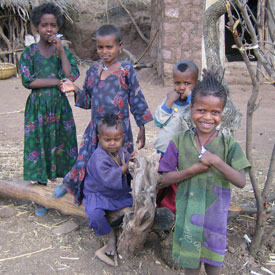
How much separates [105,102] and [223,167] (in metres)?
1.23

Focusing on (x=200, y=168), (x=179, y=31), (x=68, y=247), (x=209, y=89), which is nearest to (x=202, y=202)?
(x=200, y=168)

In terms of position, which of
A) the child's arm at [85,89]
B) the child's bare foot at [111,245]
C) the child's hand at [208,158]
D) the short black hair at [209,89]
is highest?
the short black hair at [209,89]

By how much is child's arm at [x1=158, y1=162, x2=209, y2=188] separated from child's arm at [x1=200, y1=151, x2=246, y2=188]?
0.05 metres

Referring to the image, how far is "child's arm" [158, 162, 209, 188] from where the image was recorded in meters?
2.05

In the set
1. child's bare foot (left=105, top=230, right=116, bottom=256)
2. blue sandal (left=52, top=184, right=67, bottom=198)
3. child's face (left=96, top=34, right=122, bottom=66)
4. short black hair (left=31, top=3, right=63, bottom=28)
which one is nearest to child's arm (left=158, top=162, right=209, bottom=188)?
child's bare foot (left=105, top=230, right=116, bottom=256)

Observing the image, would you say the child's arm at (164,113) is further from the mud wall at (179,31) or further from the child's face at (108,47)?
the mud wall at (179,31)

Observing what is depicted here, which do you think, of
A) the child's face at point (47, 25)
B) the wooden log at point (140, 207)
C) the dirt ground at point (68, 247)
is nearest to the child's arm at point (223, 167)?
the wooden log at point (140, 207)

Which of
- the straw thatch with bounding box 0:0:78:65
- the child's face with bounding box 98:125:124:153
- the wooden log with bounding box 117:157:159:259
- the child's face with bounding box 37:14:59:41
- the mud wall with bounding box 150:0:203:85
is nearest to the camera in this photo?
the wooden log with bounding box 117:157:159:259

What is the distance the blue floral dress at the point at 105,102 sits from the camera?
2.94 m

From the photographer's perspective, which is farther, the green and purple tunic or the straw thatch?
the straw thatch

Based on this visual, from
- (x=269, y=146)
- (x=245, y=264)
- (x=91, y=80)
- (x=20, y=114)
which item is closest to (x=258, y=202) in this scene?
(x=245, y=264)

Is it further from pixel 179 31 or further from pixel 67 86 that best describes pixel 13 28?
pixel 67 86

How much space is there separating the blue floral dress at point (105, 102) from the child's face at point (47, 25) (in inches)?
19.9

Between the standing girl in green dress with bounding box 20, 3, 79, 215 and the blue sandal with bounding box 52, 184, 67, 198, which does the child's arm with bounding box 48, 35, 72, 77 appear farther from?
the blue sandal with bounding box 52, 184, 67, 198
